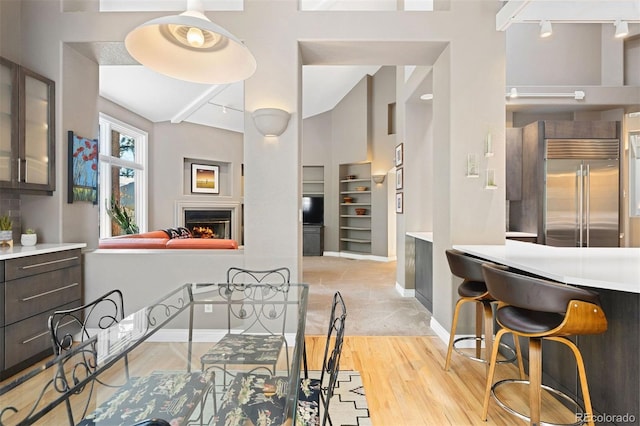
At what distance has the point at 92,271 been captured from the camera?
3203 mm

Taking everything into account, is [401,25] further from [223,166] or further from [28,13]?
[223,166]

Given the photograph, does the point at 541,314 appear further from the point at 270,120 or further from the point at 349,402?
the point at 270,120

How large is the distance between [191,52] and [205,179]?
671 cm

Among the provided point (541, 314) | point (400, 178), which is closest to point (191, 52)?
point (541, 314)

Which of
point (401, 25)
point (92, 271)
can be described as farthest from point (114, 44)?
point (401, 25)

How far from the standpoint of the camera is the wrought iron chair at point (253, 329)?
1.86 meters

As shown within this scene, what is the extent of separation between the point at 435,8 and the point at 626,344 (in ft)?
10.3

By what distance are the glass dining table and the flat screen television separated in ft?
23.8

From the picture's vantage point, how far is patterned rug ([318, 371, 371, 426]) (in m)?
2.03

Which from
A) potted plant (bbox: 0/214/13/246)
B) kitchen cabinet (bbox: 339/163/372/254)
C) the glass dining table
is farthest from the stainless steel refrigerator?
potted plant (bbox: 0/214/13/246)

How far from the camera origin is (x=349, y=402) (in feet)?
7.28

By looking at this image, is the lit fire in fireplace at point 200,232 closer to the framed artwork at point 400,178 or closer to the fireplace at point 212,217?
the fireplace at point 212,217

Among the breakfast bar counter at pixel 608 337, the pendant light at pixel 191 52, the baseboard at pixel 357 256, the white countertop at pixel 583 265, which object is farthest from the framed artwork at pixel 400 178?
the pendant light at pixel 191 52

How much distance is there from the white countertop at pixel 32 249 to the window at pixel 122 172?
2873 millimetres
